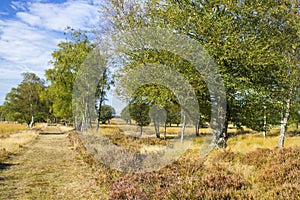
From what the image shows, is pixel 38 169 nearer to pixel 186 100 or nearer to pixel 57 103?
pixel 186 100

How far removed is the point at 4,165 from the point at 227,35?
10.5 metres

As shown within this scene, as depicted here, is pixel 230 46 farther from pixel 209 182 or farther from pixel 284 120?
pixel 284 120

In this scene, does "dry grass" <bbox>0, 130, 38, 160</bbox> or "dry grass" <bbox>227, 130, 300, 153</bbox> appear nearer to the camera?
"dry grass" <bbox>0, 130, 38, 160</bbox>

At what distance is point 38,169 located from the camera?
383 inches

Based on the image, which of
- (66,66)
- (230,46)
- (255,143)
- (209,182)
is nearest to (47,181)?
(209,182)

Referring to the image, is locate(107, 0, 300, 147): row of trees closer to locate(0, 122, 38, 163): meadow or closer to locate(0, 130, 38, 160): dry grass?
locate(0, 122, 38, 163): meadow

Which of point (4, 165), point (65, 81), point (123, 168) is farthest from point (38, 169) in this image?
point (65, 81)

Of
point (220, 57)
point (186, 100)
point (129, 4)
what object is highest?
point (129, 4)

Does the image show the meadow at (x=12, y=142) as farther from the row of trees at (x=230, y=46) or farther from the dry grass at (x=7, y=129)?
the row of trees at (x=230, y=46)

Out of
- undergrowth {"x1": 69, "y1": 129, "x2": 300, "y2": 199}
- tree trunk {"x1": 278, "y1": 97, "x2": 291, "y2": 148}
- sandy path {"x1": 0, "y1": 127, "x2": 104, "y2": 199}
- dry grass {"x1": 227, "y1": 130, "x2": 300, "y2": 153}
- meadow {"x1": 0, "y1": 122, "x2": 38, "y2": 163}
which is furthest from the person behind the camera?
dry grass {"x1": 227, "y1": 130, "x2": 300, "y2": 153}

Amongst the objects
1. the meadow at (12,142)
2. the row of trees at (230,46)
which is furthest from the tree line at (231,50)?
the meadow at (12,142)

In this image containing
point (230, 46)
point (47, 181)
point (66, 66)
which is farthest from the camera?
point (66, 66)

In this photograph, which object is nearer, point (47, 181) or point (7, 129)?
point (47, 181)

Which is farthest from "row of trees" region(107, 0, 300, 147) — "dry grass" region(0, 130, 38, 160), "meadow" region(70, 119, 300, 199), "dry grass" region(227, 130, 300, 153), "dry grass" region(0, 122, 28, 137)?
"dry grass" region(0, 122, 28, 137)
